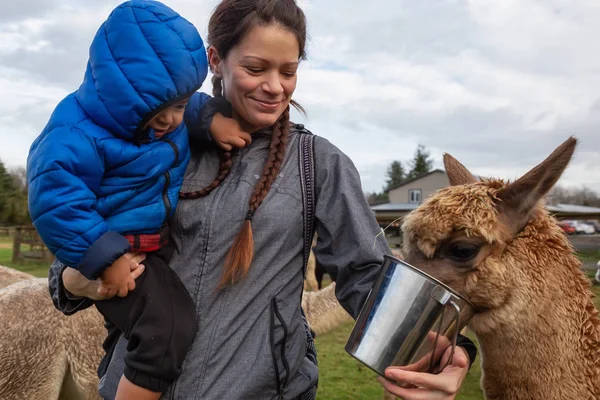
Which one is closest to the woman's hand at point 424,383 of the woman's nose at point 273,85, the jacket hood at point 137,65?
the woman's nose at point 273,85

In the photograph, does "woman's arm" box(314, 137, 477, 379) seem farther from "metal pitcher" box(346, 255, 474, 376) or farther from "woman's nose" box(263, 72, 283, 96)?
"woman's nose" box(263, 72, 283, 96)

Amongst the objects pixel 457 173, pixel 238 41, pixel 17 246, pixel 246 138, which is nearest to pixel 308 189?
pixel 246 138

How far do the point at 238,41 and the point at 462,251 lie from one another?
1137mm

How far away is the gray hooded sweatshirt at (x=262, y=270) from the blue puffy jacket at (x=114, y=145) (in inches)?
5.9

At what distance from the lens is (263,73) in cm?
164

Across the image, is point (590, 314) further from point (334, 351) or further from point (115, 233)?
point (334, 351)

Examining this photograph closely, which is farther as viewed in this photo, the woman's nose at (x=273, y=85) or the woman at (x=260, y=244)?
the woman's nose at (x=273, y=85)

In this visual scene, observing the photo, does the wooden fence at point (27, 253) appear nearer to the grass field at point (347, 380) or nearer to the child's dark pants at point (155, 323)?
the grass field at point (347, 380)

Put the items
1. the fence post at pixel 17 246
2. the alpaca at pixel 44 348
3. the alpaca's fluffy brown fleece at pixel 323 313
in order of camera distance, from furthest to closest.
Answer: the fence post at pixel 17 246 → the alpaca's fluffy brown fleece at pixel 323 313 → the alpaca at pixel 44 348

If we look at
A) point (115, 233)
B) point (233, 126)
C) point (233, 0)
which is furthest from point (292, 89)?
point (115, 233)

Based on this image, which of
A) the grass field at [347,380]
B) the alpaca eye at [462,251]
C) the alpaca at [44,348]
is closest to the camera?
the alpaca eye at [462,251]

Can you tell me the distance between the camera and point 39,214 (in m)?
1.45

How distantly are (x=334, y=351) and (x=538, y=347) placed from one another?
5711 mm

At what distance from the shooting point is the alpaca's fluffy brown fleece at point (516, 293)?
2029mm
